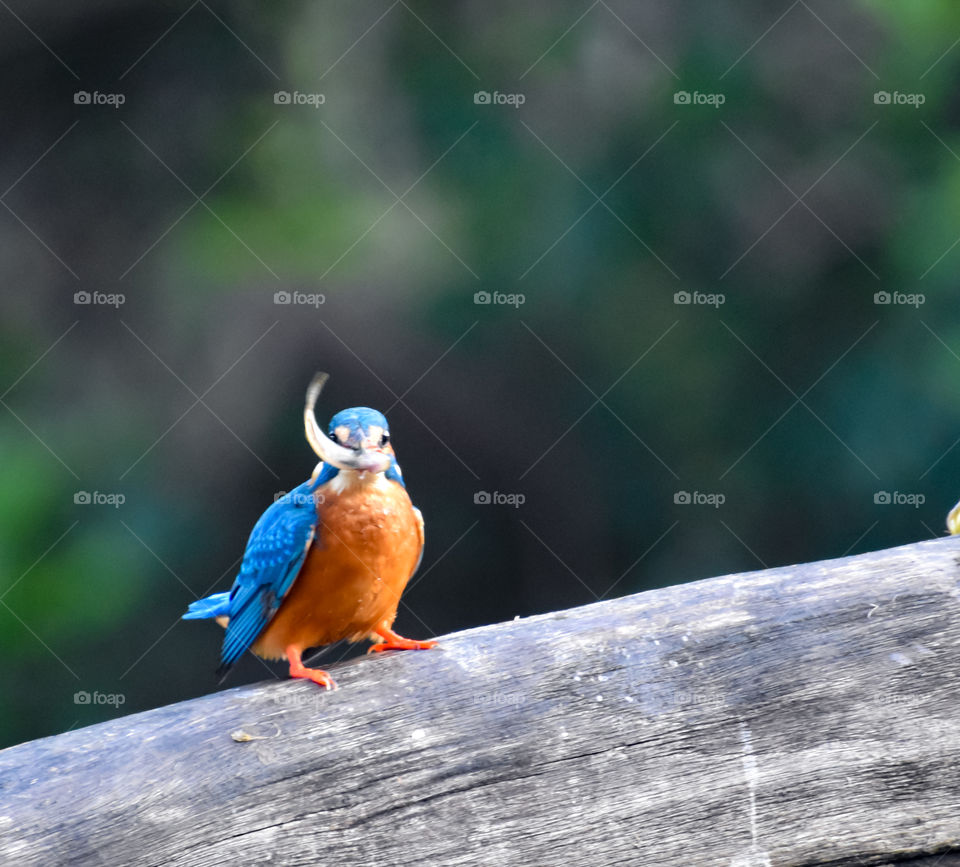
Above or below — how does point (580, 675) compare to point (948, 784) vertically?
above

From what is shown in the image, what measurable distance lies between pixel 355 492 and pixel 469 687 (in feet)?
1.61

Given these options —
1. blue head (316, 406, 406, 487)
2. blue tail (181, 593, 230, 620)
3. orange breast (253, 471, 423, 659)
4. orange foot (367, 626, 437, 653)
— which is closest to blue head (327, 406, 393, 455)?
blue head (316, 406, 406, 487)

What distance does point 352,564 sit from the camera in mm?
2043

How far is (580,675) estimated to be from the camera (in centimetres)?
175

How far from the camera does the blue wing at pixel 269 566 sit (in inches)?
81.4

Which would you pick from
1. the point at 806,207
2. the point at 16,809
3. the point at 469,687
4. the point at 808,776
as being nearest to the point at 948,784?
the point at 808,776

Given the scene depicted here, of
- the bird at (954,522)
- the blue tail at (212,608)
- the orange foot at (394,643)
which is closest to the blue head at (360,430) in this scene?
the orange foot at (394,643)

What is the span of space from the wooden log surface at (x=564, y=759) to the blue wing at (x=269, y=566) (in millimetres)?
310

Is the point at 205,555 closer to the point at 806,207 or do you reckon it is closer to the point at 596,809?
the point at 806,207

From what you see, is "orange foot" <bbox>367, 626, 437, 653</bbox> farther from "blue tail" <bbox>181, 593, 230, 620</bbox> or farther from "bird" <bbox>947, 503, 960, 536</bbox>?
"bird" <bbox>947, 503, 960, 536</bbox>

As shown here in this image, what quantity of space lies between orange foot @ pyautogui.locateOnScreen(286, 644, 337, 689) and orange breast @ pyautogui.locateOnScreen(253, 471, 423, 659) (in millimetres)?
82

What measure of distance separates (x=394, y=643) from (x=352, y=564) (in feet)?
0.56

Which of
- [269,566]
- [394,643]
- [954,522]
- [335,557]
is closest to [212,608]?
[269,566]

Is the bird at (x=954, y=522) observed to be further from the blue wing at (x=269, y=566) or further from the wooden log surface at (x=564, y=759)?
the blue wing at (x=269, y=566)
